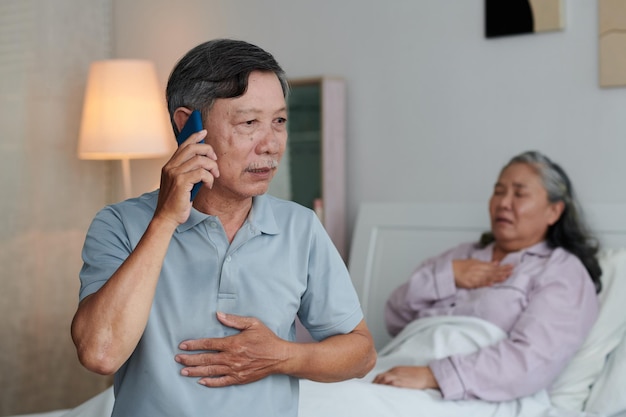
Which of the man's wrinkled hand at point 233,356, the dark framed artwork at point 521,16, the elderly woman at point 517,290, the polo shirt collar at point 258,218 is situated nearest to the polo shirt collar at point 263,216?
the polo shirt collar at point 258,218

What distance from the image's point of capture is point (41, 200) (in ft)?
12.6

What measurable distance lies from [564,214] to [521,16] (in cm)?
75

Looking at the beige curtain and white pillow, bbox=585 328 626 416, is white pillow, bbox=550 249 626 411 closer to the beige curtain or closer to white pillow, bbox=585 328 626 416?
white pillow, bbox=585 328 626 416

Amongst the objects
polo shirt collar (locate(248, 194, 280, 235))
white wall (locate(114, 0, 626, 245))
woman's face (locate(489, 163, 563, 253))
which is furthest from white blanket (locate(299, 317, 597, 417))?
polo shirt collar (locate(248, 194, 280, 235))

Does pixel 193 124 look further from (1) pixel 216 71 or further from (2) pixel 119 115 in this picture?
(2) pixel 119 115

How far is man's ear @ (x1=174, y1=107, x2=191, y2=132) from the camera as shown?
4.62 ft

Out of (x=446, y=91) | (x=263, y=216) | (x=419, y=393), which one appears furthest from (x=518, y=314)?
(x=263, y=216)

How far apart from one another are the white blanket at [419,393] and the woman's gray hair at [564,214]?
15.1 inches

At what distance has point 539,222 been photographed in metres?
2.82

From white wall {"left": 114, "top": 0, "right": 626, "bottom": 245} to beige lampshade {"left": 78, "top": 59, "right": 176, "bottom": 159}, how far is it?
52cm

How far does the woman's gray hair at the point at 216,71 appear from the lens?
4.48 ft

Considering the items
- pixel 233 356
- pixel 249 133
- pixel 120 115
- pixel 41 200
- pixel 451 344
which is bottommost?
pixel 451 344

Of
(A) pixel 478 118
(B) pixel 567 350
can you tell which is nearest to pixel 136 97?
(A) pixel 478 118

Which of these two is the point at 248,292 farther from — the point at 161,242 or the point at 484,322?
the point at 484,322
